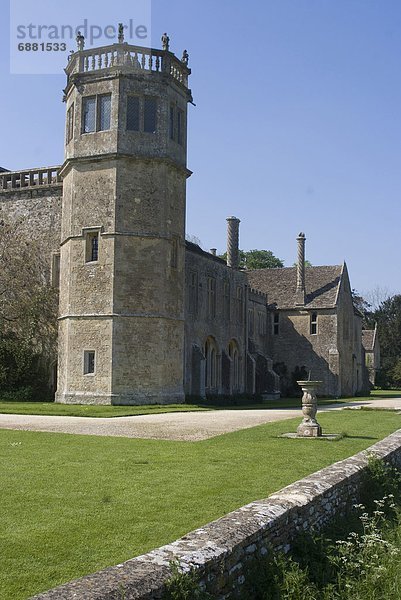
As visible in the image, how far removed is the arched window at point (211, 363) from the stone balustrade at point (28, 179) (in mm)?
11260

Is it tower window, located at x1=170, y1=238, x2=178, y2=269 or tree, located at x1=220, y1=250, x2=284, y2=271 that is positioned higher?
tree, located at x1=220, y1=250, x2=284, y2=271

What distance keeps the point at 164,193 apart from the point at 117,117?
3.56m

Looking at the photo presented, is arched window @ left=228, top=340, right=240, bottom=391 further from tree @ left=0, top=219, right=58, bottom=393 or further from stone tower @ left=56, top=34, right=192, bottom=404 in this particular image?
tree @ left=0, top=219, right=58, bottom=393

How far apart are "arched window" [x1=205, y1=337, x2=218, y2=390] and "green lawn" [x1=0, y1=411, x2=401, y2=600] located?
21.2 m

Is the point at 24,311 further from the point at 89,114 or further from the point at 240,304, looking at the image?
the point at 240,304

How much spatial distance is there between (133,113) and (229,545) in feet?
81.7

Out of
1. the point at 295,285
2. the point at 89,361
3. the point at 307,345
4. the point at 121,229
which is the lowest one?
the point at 89,361

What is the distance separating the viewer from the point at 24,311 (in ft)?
102

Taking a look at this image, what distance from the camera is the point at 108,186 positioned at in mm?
27922

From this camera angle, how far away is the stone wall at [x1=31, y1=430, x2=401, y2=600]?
172 inches

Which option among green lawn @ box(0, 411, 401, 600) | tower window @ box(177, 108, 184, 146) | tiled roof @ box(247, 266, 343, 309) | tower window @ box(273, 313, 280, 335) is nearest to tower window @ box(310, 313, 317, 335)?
tiled roof @ box(247, 266, 343, 309)

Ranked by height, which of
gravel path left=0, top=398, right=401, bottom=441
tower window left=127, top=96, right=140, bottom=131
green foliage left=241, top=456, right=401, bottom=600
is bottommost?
green foliage left=241, top=456, right=401, bottom=600

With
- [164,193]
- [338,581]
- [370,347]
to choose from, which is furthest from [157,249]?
[370,347]

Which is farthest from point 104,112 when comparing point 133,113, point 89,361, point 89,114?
point 89,361
